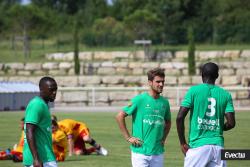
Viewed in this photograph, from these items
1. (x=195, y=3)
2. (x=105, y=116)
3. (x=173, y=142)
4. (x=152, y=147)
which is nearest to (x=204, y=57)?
(x=195, y=3)

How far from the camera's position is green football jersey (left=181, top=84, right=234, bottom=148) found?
34.5ft

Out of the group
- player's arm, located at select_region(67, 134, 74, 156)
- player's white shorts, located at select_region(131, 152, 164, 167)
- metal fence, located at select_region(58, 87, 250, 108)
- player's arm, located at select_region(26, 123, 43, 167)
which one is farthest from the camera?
metal fence, located at select_region(58, 87, 250, 108)

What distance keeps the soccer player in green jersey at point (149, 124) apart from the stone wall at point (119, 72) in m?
31.9

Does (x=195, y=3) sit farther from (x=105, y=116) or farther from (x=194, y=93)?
(x=194, y=93)

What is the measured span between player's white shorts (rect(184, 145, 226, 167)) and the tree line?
147 feet

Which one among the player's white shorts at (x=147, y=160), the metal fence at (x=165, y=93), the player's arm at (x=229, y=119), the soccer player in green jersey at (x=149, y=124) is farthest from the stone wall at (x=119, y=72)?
the player's arm at (x=229, y=119)

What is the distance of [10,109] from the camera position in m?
41.1

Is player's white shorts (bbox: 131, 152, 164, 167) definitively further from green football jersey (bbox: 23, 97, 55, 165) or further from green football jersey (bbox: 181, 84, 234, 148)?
green football jersey (bbox: 23, 97, 55, 165)

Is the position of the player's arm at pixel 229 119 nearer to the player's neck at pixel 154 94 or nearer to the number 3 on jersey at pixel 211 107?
the number 3 on jersey at pixel 211 107

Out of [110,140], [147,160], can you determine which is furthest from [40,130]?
[110,140]

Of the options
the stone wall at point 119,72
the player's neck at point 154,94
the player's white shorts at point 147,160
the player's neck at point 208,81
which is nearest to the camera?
the player's neck at point 208,81

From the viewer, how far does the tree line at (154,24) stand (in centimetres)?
5872

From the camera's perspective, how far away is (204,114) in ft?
34.5

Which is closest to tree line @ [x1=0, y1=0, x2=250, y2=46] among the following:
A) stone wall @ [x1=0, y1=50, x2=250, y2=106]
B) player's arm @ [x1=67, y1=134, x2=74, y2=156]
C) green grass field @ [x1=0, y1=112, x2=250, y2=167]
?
stone wall @ [x1=0, y1=50, x2=250, y2=106]
